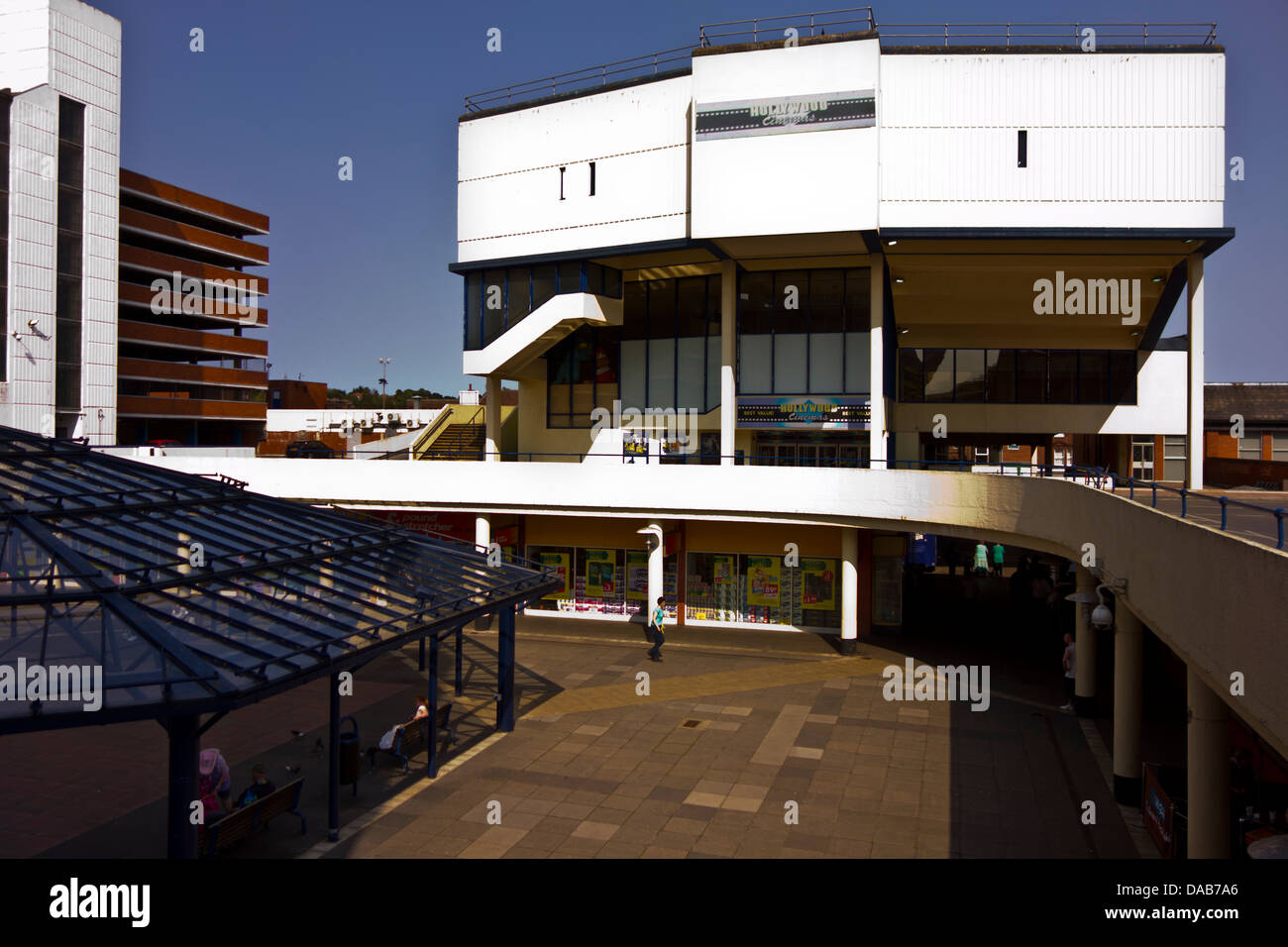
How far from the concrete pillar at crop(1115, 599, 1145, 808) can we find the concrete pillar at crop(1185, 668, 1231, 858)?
12.7 ft

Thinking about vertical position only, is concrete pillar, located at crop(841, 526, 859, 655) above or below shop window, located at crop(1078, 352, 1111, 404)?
below

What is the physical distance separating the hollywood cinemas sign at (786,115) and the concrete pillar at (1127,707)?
1406 cm

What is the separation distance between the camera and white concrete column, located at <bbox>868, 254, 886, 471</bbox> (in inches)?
989

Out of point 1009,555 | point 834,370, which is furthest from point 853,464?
point 1009,555

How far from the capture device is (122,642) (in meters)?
9.57

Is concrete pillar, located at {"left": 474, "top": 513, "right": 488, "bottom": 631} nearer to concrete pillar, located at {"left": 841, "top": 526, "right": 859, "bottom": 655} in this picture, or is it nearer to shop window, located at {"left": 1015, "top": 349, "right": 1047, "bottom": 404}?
concrete pillar, located at {"left": 841, "top": 526, "right": 859, "bottom": 655}

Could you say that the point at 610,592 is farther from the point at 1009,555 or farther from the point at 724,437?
the point at 1009,555

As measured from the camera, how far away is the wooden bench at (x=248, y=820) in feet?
36.1

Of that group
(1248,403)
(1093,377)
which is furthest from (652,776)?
(1248,403)

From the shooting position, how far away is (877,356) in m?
25.2

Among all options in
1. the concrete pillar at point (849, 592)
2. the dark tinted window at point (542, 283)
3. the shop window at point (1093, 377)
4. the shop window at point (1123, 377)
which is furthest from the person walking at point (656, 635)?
the shop window at point (1123, 377)

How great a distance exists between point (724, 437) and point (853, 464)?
4.43 meters

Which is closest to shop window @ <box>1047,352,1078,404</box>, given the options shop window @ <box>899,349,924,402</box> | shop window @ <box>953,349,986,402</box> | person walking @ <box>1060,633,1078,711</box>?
shop window @ <box>953,349,986,402</box>
